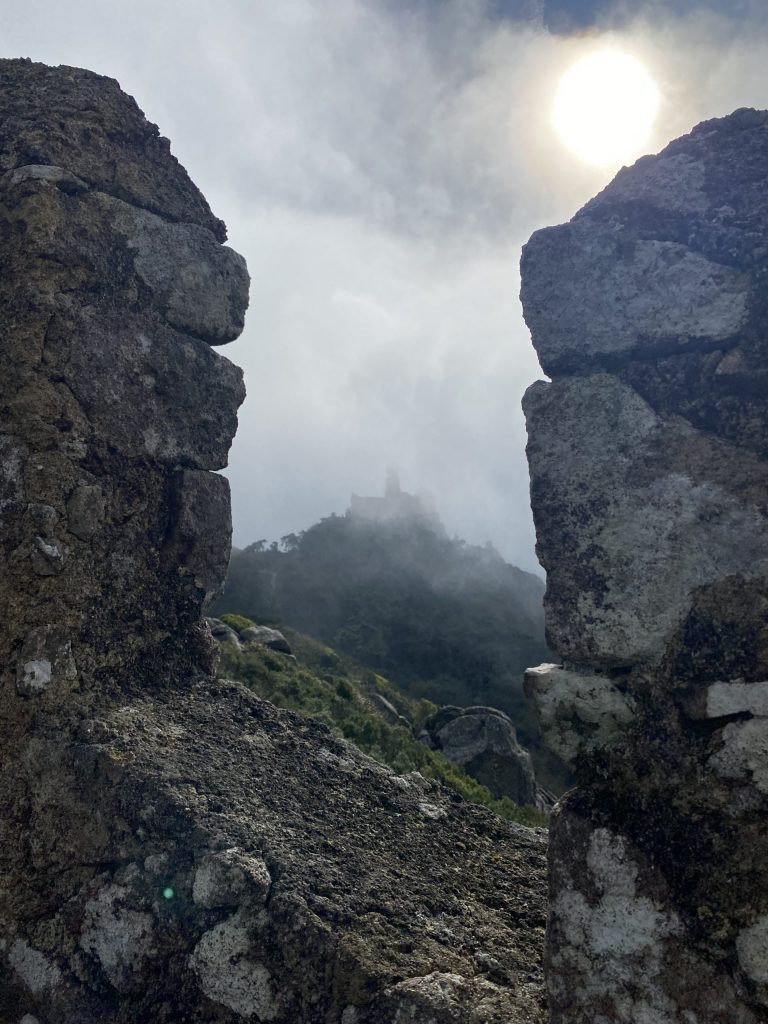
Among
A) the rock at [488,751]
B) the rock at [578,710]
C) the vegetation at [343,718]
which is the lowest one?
the rock at [488,751]

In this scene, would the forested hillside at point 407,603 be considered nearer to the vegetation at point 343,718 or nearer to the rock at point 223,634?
the rock at point 223,634

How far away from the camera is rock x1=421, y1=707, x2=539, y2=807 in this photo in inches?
450

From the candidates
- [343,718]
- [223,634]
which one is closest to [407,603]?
[223,634]

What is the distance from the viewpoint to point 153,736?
2.95 meters

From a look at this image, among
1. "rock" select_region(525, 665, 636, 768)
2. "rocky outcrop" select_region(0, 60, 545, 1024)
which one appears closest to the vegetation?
"rocky outcrop" select_region(0, 60, 545, 1024)

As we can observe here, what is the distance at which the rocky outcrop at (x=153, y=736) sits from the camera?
2.30m

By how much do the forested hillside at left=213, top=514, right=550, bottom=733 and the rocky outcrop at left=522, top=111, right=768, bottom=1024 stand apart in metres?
18.0

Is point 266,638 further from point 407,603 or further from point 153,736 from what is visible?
point 407,603

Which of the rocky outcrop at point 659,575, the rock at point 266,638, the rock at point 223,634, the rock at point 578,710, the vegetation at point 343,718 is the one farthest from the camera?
the rock at point 266,638

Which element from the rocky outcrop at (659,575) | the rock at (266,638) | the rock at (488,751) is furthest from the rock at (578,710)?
the rock at (266,638)

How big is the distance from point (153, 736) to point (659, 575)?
204 centimetres

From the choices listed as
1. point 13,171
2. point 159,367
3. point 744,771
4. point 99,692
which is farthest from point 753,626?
point 13,171

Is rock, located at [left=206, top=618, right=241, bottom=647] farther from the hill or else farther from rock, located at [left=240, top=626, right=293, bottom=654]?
the hill

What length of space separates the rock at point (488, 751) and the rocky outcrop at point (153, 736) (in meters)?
8.51
